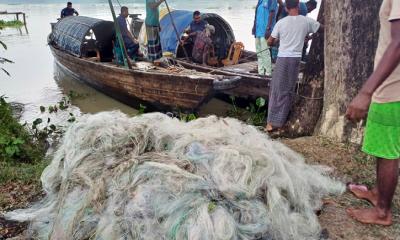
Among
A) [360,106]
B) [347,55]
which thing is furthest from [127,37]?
[360,106]

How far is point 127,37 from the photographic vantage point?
10.5 m

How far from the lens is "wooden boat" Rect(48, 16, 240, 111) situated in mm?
7641

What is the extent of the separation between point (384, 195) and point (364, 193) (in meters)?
0.42

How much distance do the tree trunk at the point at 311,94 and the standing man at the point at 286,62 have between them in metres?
0.67

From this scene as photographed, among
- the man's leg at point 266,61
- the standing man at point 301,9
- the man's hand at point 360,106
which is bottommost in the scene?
the man's leg at point 266,61

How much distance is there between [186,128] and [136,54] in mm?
7950

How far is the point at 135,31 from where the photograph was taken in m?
14.1

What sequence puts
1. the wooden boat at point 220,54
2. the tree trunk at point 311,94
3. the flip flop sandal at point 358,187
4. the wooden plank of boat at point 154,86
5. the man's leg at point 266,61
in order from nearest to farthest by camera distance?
the flip flop sandal at point 358,187
the tree trunk at point 311,94
the wooden plank of boat at point 154,86
the wooden boat at point 220,54
the man's leg at point 266,61

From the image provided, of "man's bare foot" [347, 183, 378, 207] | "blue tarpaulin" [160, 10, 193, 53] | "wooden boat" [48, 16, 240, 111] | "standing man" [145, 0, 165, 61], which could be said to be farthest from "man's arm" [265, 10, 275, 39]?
"man's bare foot" [347, 183, 378, 207]

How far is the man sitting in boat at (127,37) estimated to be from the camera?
10172mm

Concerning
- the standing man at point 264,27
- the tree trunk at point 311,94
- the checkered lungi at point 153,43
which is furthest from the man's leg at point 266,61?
the tree trunk at point 311,94

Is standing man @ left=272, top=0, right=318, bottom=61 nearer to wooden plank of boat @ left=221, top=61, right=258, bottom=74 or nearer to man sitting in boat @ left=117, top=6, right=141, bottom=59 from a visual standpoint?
wooden plank of boat @ left=221, top=61, right=258, bottom=74

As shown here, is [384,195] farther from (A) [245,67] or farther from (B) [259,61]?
(A) [245,67]

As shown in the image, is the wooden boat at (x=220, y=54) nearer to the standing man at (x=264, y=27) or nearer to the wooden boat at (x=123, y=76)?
the standing man at (x=264, y=27)
